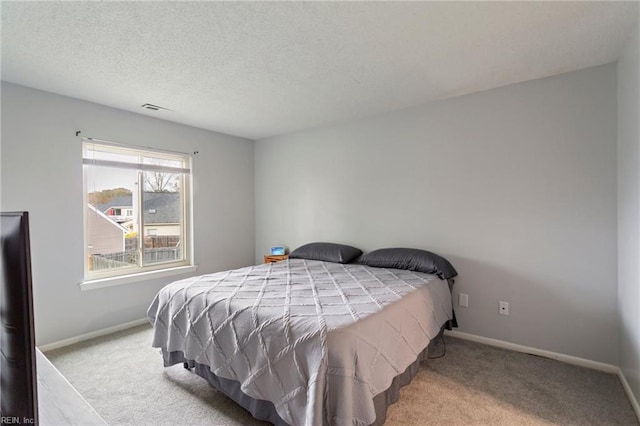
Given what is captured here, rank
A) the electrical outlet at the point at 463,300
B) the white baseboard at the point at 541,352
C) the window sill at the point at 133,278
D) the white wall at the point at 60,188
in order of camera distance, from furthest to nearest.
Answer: the window sill at the point at 133,278
the electrical outlet at the point at 463,300
the white wall at the point at 60,188
the white baseboard at the point at 541,352

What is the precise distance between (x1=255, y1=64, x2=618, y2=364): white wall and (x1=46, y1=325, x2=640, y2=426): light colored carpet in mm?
379

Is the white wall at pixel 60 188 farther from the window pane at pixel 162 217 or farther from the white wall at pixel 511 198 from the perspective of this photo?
the white wall at pixel 511 198

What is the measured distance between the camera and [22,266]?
0.51 m

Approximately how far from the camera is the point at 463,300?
2.83 m

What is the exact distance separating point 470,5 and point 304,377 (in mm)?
2120

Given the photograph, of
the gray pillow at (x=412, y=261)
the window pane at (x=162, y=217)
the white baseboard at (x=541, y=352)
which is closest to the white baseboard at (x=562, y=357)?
the white baseboard at (x=541, y=352)

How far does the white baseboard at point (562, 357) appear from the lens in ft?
6.25

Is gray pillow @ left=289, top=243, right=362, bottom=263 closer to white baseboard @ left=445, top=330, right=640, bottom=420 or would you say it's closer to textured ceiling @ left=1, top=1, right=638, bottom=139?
white baseboard @ left=445, top=330, right=640, bottom=420

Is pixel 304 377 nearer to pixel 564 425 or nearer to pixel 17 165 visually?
pixel 564 425

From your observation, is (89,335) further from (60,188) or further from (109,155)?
(109,155)

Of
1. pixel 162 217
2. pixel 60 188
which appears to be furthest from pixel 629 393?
pixel 60 188

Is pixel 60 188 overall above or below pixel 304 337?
above

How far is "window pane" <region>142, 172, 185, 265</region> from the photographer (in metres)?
3.48

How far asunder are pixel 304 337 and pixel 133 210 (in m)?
2.88
